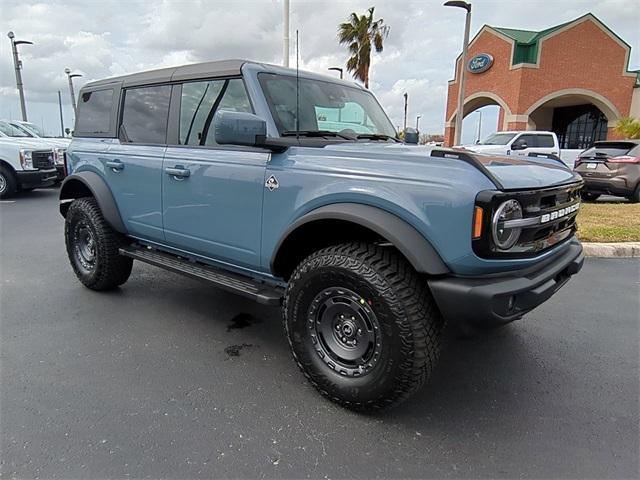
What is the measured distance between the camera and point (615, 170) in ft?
32.2

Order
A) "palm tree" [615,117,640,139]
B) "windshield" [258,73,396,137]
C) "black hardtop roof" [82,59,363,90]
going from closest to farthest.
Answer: "windshield" [258,73,396,137] → "black hardtop roof" [82,59,363,90] → "palm tree" [615,117,640,139]

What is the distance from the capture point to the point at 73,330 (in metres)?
3.45

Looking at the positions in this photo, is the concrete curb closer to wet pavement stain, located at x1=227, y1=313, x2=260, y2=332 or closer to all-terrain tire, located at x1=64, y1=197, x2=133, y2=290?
wet pavement stain, located at x1=227, y1=313, x2=260, y2=332

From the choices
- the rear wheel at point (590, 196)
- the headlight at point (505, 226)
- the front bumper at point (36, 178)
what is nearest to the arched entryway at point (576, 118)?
the rear wheel at point (590, 196)

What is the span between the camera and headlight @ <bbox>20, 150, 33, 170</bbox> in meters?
10.5

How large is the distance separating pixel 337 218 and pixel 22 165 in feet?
36.3

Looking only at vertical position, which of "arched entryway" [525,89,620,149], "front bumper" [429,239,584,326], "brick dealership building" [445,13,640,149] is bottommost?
"front bumper" [429,239,584,326]

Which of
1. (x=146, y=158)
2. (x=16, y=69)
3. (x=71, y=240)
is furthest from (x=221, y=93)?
(x=16, y=69)

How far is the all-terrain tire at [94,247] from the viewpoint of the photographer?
409cm

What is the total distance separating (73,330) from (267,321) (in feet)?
4.92

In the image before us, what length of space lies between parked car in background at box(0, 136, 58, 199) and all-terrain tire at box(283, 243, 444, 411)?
10675 mm

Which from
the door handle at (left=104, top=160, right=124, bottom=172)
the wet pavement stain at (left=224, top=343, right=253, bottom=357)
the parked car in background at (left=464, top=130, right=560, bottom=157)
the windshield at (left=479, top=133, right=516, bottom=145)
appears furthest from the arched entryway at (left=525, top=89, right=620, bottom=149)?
the wet pavement stain at (left=224, top=343, right=253, bottom=357)

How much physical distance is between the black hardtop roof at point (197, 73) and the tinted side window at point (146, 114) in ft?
0.26

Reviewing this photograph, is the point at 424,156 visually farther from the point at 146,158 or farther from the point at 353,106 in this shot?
the point at 146,158
